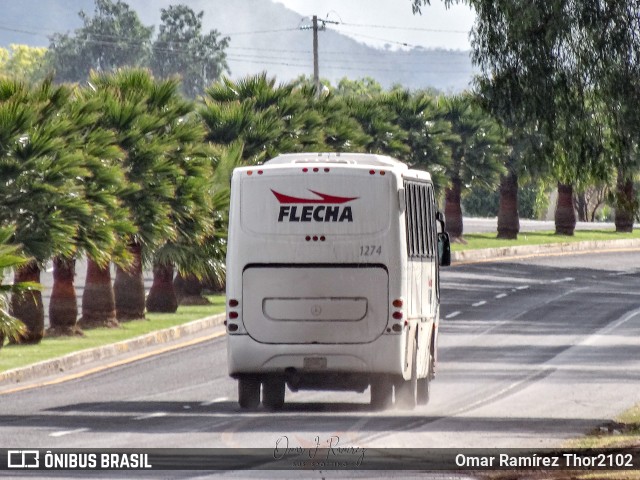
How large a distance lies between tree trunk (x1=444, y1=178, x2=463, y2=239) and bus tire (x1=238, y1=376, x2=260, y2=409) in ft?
145

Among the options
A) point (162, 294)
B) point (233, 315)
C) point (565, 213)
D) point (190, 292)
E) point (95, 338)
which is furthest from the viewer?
point (565, 213)

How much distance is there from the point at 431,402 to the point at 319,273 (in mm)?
3848

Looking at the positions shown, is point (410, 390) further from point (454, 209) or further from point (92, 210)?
point (454, 209)

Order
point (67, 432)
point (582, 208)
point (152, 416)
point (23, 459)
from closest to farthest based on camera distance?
1. point (23, 459)
2. point (67, 432)
3. point (152, 416)
4. point (582, 208)

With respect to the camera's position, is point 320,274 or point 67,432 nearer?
point 67,432

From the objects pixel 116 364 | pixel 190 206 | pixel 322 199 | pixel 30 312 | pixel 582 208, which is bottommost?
pixel 116 364

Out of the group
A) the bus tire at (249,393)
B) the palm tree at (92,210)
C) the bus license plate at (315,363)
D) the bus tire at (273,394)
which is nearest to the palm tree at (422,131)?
the palm tree at (92,210)

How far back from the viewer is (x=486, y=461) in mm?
16766

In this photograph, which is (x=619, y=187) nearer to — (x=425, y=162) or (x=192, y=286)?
(x=192, y=286)

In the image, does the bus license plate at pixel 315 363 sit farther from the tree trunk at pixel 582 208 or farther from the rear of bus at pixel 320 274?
the tree trunk at pixel 582 208

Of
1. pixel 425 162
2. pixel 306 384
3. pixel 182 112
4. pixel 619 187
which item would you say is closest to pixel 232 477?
pixel 306 384

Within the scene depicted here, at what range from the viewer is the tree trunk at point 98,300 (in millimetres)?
37406

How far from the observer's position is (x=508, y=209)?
7162 cm

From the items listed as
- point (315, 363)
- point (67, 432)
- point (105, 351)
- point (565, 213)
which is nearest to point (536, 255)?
point (565, 213)
